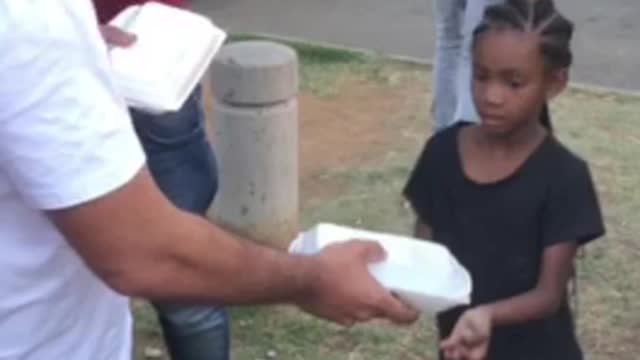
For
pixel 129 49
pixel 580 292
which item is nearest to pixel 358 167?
pixel 580 292

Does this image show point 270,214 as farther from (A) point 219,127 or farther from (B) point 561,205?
(B) point 561,205

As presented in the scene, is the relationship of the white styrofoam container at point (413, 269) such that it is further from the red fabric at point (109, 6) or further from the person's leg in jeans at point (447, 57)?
the person's leg in jeans at point (447, 57)

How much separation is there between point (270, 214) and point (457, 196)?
2.19m

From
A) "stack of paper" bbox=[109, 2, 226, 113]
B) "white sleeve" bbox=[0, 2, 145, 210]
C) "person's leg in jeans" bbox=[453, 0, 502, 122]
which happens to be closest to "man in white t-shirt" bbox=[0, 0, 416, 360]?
"white sleeve" bbox=[0, 2, 145, 210]

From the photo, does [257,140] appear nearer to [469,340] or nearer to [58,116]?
[469,340]

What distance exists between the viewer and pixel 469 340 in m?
3.00

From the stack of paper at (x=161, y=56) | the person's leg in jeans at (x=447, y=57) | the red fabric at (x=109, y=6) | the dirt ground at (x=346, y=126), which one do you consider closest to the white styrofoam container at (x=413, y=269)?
the stack of paper at (x=161, y=56)

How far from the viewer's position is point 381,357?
4781 millimetres

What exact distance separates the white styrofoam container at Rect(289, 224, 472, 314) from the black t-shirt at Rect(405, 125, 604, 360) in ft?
1.96

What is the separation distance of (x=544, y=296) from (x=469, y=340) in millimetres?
231

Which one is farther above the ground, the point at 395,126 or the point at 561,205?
the point at 561,205

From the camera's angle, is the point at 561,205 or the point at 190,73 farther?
the point at 561,205

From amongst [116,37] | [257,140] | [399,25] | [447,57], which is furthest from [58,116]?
[399,25]

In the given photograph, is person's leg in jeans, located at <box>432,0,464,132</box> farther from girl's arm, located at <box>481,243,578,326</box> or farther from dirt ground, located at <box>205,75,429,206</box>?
girl's arm, located at <box>481,243,578,326</box>
